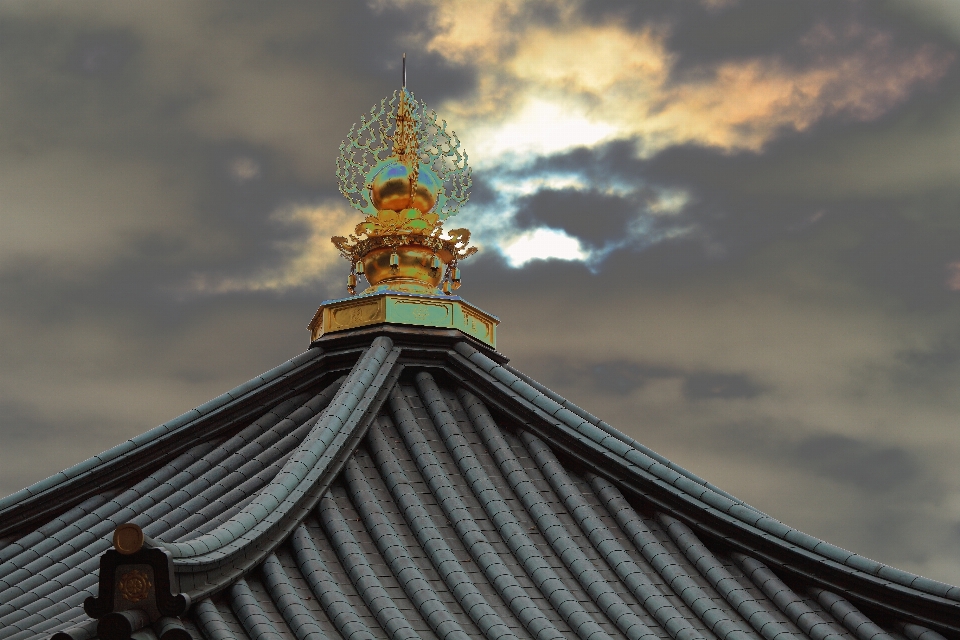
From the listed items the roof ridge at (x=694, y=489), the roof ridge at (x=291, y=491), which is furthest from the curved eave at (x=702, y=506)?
the roof ridge at (x=291, y=491)

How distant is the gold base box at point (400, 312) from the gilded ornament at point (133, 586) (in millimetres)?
5468

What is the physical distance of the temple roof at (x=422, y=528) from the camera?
1025 centimetres

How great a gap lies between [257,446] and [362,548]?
244 cm

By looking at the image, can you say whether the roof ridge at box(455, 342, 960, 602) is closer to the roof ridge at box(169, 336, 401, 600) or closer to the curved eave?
the curved eave

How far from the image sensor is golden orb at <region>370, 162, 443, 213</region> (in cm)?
1498

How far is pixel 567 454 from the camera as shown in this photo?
12.7 m

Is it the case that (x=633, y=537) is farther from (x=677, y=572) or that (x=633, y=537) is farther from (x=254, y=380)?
(x=254, y=380)

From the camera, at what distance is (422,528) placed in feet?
37.2

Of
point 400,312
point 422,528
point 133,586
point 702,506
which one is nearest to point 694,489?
point 702,506

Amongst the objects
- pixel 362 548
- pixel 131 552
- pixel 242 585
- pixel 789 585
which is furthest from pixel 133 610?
pixel 789 585

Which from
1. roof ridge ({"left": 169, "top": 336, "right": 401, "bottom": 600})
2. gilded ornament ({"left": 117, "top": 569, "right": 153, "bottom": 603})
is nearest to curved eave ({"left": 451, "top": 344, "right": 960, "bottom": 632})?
roof ridge ({"left": 169, "top": 336, "right": 401, "bottom": 600})

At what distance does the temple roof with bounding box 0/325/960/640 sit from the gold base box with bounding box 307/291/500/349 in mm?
170

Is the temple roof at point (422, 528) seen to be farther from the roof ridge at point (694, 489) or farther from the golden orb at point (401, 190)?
the golden orb at point (401, 190)

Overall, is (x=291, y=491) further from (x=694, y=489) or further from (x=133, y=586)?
(x=694, y=489)
